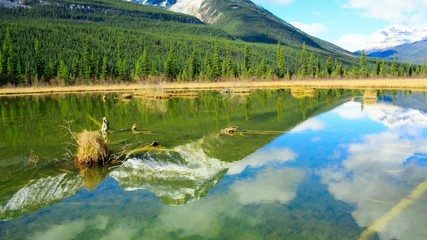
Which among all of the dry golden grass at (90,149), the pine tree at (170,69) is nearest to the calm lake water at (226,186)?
the dry golden grass at (90,149)

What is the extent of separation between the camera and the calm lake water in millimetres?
11242

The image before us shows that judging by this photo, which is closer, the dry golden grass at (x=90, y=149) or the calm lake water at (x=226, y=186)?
the calm lake water at (x=226, y=186)

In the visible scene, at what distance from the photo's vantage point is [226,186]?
15.1m

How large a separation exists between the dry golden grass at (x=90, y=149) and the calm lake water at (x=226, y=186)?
662 millimetres

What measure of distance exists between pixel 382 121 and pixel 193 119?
643 inches

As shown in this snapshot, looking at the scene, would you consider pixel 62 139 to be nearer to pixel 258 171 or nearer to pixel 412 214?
pixel 258 171

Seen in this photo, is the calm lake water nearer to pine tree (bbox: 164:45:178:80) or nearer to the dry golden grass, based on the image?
the dry golden grass

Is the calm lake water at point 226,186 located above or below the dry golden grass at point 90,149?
below

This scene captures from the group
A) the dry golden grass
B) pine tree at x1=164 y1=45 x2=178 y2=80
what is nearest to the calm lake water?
the dry golden grass

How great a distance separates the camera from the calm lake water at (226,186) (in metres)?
11.2

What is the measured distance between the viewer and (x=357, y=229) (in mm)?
10906

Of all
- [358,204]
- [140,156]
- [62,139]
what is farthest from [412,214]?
[62,139]

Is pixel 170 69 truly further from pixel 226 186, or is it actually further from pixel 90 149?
pixel 226 186

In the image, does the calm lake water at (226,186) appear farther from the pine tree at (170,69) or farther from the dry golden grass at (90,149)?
the pine tree at (170,69)
